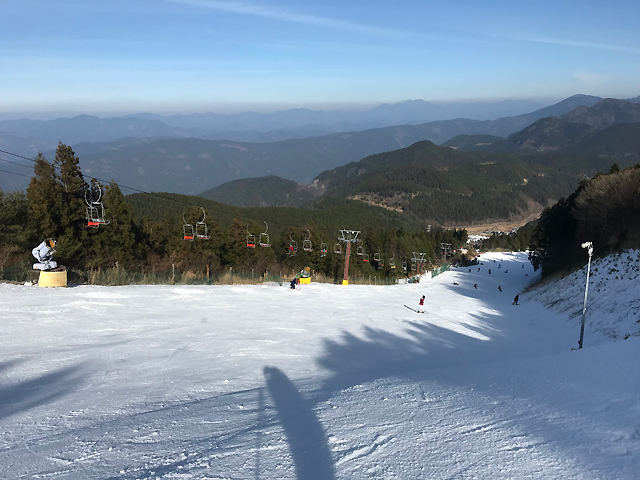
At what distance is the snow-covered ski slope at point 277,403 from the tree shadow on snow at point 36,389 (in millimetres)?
24

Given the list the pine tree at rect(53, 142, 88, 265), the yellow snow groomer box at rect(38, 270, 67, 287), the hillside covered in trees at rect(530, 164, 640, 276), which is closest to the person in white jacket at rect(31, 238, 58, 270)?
the yellow snow groomer box at rect(38, 270, 67, 287)

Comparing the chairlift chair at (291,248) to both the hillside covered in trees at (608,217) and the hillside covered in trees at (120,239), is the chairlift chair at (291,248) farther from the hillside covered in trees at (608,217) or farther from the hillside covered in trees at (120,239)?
the hillside covered in trees at (608,217)

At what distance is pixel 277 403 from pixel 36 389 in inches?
125

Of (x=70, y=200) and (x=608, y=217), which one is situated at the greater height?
(x=70, y=200)

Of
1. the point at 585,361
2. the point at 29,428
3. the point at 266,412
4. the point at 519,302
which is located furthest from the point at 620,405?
the point at 519,302

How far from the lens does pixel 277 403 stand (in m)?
5.43

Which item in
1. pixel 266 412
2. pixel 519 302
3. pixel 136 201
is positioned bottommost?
pixel 519 302

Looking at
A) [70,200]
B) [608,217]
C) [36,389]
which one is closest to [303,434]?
[36,389]

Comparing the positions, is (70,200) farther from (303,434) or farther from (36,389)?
(303,434)

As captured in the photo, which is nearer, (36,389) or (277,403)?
(277,403)

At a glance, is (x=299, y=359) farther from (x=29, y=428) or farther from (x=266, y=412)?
(x=29, y=428)

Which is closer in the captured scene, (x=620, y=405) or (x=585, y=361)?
(x=620, y=405)

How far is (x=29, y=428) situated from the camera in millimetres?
4422

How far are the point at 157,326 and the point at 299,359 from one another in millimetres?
3754
